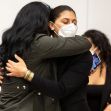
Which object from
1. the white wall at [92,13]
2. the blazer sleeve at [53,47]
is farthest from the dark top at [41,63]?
the white wall at [92,13]

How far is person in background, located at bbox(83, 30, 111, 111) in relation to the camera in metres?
2.52

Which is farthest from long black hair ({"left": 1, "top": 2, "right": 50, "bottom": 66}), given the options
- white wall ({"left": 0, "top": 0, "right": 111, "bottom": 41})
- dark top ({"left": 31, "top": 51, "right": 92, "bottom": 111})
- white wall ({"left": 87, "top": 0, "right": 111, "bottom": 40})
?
white wall ({"left": 87, "top": 0, "right": 111, "bottom": 40})

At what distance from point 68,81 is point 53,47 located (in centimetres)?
20

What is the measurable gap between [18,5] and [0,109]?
1715mm

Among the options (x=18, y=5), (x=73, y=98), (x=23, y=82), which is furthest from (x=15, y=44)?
(x=18, y=5)

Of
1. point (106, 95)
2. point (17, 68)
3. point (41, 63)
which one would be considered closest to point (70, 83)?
point (41, 63)

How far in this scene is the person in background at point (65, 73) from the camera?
165 cm

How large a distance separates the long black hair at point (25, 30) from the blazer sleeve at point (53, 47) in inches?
2.0

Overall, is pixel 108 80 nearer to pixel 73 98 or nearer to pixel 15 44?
pixel 73 98

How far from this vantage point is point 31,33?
1.67 metres

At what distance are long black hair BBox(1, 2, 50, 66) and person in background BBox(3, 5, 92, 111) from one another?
60 millimetres

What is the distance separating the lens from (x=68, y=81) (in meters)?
1.67

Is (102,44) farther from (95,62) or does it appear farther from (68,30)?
(68,30)

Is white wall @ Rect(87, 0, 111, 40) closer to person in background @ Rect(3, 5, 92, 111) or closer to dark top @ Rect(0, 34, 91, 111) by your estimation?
person in background @ Rect(3, 5, 92, 111)
